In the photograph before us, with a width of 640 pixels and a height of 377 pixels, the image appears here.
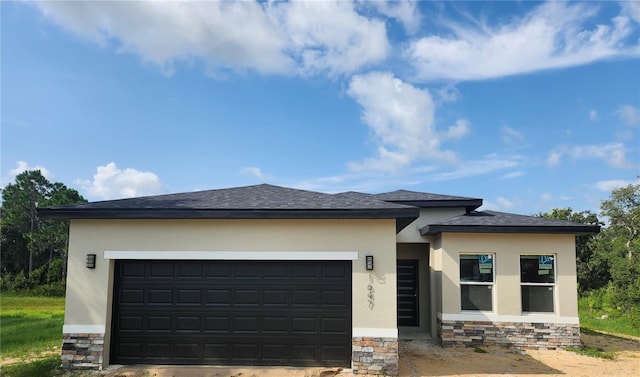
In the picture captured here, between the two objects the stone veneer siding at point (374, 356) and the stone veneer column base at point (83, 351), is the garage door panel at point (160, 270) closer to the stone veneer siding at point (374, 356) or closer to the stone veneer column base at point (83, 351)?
the stone veneer column base at point (83, 351)

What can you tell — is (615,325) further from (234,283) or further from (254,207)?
(254,207)

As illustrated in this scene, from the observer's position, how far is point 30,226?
38.8m

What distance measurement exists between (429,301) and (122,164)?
667 inches

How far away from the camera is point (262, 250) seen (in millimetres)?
7984

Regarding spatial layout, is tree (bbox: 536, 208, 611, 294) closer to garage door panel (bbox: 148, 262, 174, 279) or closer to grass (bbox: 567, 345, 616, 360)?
grass (bbox: 567, 345, 616, 360)

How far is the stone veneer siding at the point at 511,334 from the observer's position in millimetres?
10398

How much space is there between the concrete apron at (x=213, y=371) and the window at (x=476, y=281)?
15.0 feet

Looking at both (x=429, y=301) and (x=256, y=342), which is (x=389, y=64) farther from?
(x=256, y=342)

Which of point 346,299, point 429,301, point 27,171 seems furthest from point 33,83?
point 27,171

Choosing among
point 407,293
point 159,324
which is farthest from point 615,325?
point 159,324

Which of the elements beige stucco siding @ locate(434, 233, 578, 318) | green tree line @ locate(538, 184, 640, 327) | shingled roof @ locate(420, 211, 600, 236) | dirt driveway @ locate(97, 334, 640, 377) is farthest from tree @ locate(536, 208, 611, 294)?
dirt driveway @ locate(97, 334, 640, 377)

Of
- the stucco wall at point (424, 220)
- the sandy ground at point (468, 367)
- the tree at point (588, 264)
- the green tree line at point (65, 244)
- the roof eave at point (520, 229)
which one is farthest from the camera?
the tree at point (588, 264)

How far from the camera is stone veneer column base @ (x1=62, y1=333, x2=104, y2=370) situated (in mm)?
7766

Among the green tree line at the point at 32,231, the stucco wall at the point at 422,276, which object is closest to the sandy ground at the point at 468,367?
the stucco wall at the point at 422,276
